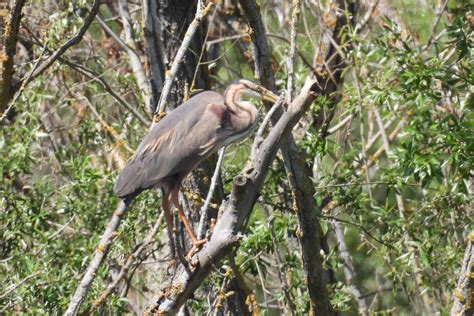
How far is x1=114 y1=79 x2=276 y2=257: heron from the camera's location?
4.62 metres

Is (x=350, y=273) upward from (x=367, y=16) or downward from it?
downward

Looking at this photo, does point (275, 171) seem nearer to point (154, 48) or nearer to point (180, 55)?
point (154, 48)

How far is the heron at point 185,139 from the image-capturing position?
462 centimetres

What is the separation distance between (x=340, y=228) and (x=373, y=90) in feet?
8.23

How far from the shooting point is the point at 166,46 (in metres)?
5.67

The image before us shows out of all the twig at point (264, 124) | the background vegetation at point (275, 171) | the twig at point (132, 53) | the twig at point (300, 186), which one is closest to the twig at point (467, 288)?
the background vegetation at point (275, 171)

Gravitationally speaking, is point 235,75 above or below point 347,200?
above

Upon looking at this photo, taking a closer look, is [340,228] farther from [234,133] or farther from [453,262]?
[234,133]

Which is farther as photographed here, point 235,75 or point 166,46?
point 235,75

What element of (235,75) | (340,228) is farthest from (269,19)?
(340,228)

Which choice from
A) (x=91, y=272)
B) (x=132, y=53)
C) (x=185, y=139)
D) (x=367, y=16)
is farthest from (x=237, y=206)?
(x=367, y=16)

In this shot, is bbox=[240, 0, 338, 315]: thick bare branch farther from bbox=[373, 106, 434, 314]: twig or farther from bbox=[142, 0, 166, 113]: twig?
bbox=[373, 106, 434, 314]: twig

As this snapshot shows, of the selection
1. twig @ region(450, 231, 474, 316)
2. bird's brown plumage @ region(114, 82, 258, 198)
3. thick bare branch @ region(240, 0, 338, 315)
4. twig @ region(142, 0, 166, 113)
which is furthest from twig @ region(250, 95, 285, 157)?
twig @ region(142, 0, 166, 113)

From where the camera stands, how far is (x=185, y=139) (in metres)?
4.75
